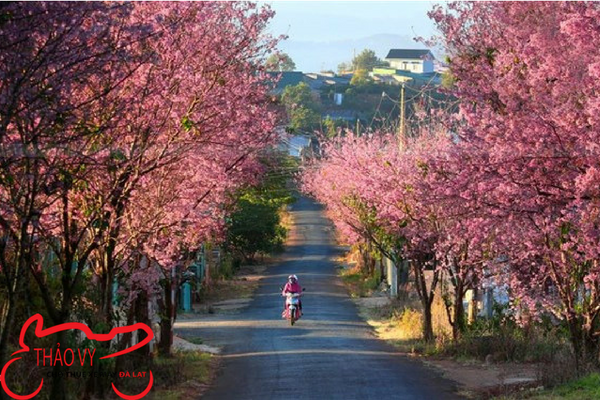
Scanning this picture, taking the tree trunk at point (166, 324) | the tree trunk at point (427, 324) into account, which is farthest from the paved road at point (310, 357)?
the tree trunk at point (166, 324)

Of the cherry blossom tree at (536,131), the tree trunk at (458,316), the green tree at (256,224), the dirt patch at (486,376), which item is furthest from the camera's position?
the green tree at (256,224)

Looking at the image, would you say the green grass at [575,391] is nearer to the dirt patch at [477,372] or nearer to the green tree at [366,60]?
the dirt patch at [477,372]

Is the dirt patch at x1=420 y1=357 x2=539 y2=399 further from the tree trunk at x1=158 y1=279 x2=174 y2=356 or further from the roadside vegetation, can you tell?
the tree trunk at x1=158 y1=279 x2=174 y2=356

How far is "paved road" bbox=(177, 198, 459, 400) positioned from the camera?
20.0 metres

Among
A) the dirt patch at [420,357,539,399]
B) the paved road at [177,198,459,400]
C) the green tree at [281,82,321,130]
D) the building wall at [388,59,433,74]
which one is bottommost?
the dirt patch at [420,357,539,399]

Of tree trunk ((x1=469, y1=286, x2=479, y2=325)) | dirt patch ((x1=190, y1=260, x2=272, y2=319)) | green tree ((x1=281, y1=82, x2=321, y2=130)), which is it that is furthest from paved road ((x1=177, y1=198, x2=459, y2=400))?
green tree ((x1=281, y1=82, x2=321, y2=130))

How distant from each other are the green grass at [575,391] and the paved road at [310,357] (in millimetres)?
2018

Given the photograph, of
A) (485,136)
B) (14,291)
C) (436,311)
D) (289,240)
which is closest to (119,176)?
Answer: (14,291)

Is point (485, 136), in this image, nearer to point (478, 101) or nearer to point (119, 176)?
point (478, 101)

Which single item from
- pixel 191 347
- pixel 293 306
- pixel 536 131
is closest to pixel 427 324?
pixel 191 347

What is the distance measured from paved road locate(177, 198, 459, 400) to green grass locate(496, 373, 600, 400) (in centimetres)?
202

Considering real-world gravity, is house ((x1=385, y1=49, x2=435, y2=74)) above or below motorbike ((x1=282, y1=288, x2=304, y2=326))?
above

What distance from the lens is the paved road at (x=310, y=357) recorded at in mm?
19984

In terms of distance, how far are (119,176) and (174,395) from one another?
5.76 m
